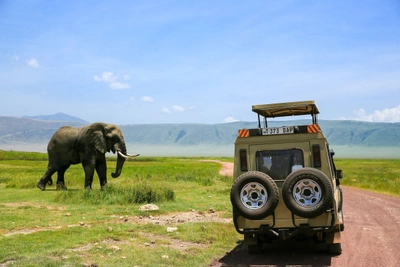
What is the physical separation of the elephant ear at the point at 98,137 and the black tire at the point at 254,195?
1586 cm

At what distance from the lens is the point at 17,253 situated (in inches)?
389

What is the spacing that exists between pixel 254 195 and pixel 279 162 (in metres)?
1.03

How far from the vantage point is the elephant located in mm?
24031

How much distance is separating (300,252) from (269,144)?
2652 millimetres

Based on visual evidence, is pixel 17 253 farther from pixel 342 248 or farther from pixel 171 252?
pixel 342 248

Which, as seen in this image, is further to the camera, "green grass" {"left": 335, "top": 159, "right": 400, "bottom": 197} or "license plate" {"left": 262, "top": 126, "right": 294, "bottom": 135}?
"green grass" {"left": 335, "top": 159, "right": 400, "bottom": 197}

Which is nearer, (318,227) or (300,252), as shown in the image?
(318,227)

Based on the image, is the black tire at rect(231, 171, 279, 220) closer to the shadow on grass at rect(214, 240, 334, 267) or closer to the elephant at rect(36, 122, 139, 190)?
the shadow on grass at rect(214, 240, 334, 267)

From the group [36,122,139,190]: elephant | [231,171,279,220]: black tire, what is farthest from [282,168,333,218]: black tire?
[36,122,139,190]: elephant

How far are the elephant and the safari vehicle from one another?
15.0 metres

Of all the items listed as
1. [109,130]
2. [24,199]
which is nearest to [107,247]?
[24,199]

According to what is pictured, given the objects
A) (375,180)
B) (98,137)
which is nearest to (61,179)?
(98,137)

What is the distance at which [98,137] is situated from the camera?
23938 millimetres

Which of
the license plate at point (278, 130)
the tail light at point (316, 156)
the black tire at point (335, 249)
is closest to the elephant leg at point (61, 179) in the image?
the license plate at point (278, 130)
